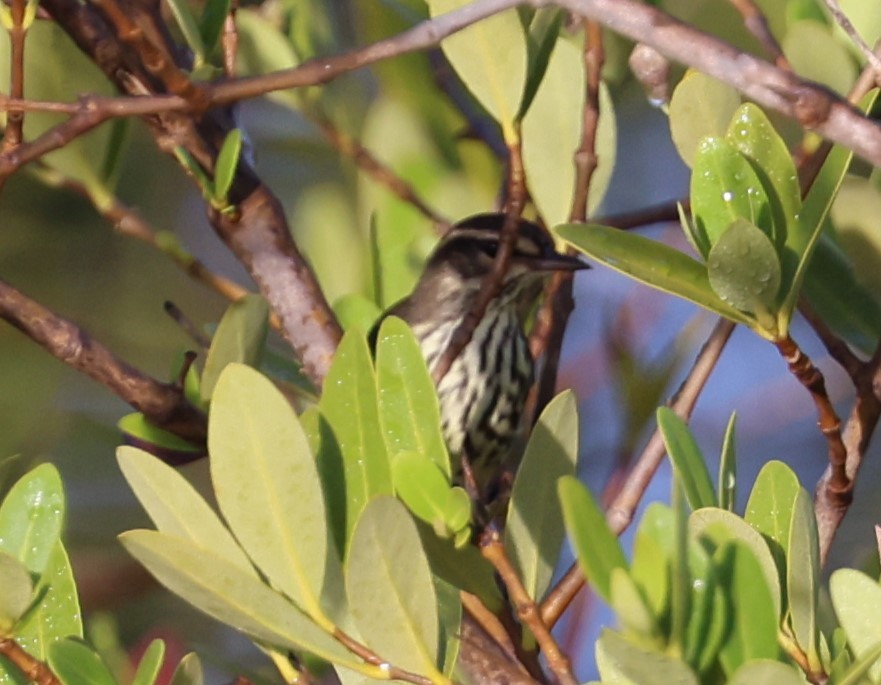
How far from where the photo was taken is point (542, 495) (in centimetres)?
86

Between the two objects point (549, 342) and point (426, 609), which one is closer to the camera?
point (426, 609)

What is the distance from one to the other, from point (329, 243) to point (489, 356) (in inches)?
13.3

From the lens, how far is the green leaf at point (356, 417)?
2.72ft

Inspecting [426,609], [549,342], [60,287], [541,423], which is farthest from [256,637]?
[60,287]

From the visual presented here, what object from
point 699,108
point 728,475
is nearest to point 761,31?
point 699,108

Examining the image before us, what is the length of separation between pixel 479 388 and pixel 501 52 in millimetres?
769

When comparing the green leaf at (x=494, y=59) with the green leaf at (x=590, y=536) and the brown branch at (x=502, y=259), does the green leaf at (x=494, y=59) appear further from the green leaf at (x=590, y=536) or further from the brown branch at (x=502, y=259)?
the green leaf at (x=590, y=536)

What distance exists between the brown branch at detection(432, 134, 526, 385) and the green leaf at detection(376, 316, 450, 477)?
22 cm

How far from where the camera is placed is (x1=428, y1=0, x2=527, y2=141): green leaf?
1.10 m

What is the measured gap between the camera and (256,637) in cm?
77

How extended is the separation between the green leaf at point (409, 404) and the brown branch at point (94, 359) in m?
0.34

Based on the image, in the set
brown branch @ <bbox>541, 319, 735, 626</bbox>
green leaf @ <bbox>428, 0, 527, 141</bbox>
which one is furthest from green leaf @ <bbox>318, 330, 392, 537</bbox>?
green leaf @ <bbox>428, 0, 527, 141</bbox>

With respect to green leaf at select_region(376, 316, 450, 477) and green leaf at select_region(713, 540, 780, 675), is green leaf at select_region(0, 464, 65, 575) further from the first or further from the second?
green leaf at select_region(713, 540, 780, 675)

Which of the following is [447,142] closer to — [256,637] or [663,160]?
[663,160]
